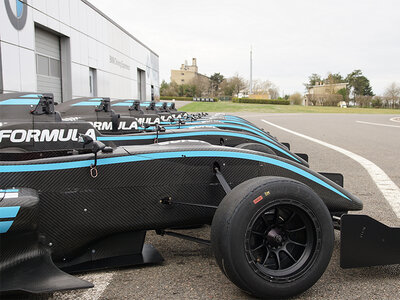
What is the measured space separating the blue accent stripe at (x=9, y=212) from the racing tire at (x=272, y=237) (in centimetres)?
113

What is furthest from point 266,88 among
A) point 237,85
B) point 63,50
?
point 63,50

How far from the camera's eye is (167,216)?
2.65 m

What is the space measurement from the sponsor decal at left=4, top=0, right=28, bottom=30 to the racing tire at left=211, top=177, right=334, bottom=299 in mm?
12718

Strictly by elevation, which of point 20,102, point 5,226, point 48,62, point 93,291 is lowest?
point 93,291

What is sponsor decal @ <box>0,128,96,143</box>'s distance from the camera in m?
4.96

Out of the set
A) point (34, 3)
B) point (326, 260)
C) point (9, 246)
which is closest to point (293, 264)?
point (326, 260)

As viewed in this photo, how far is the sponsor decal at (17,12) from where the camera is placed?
485 inches

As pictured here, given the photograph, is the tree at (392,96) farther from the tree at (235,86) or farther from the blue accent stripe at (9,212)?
the blue accent stripe at (9,212)

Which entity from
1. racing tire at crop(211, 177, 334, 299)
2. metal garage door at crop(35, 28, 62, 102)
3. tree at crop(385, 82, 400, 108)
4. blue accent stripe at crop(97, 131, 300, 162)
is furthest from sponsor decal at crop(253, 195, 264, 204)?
tree at crop(385, 82, 400, 108)

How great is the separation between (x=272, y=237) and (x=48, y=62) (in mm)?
16287

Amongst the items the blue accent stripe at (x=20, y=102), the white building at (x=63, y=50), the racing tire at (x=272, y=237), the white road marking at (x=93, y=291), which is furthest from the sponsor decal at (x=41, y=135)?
the white building at (x=63, y=50)

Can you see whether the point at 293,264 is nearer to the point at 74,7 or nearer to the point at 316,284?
the point at 316,284

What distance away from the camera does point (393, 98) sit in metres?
85.7

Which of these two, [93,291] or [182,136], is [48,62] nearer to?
[182,136]
